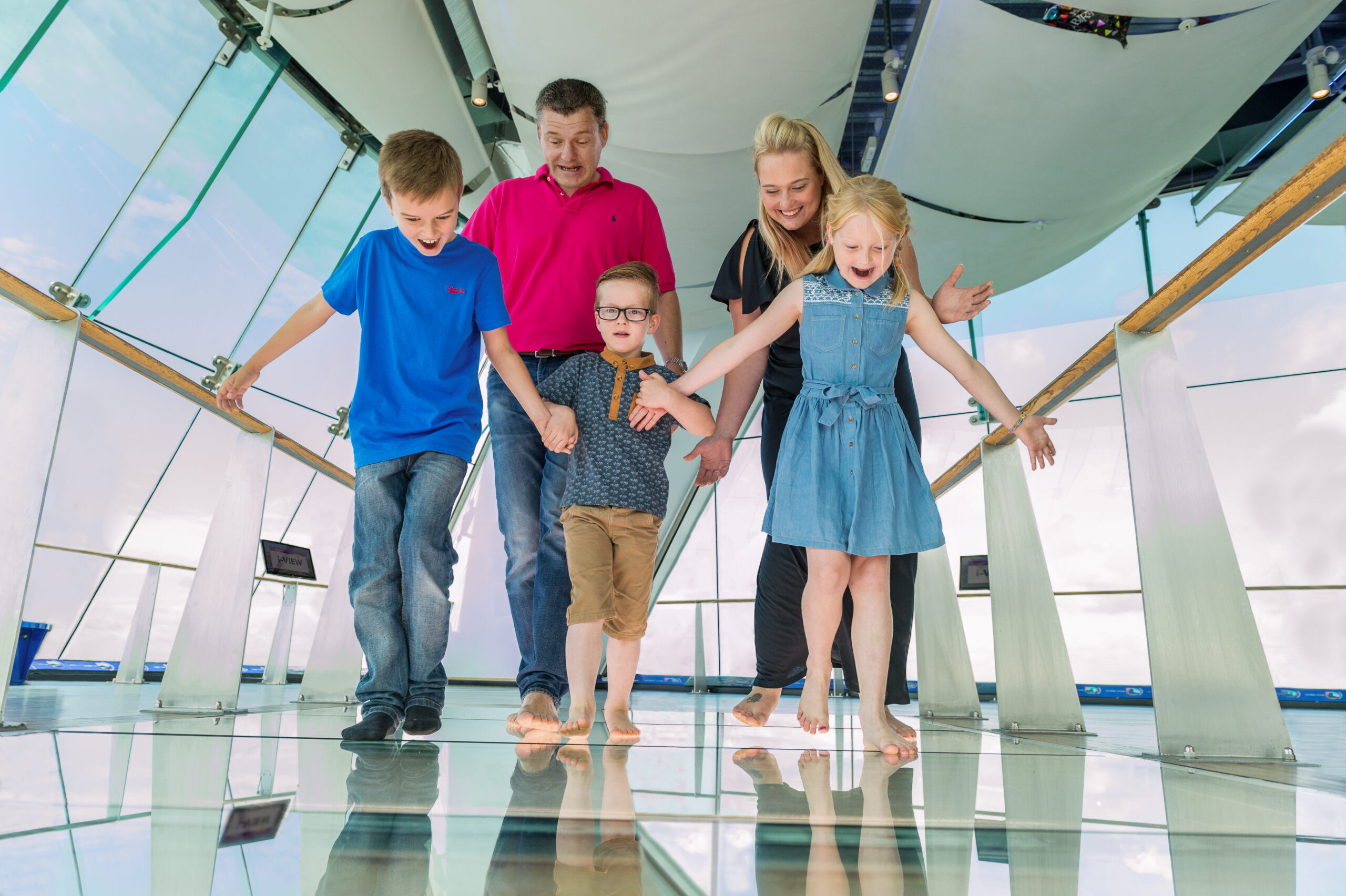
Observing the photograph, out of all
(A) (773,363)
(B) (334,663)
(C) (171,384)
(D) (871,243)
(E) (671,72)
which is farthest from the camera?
(E) (671,72)

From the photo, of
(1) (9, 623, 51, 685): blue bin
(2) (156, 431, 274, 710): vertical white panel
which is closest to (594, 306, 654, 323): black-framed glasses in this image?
(2) (156, 431, 274, 710): vertical white panel

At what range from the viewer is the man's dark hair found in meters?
2.04

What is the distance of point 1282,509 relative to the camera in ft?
30.8

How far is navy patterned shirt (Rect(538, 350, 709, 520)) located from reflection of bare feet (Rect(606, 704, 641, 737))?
0.43 meters

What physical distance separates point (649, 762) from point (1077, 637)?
9.28m

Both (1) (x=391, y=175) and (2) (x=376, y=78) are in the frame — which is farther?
(2) (x=376, y=78)

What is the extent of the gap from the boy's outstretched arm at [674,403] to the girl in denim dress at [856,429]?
38 millimetres

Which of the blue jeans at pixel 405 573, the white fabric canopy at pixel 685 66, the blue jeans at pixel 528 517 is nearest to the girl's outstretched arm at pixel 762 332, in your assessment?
the blue jeans at pixel 528 517

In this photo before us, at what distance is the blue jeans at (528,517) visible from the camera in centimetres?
189

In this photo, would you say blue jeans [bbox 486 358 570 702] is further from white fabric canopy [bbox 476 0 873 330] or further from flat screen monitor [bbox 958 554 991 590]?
flat screen monitor [bbox 958 554 991 590]

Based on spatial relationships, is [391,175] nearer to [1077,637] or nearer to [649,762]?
[649,762]

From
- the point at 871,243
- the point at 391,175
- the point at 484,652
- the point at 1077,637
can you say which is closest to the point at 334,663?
the point at 391,175

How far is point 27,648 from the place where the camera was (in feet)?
17.7

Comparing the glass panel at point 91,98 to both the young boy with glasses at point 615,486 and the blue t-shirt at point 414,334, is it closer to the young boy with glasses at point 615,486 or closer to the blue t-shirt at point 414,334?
the blue t-shirt at point 414,334
